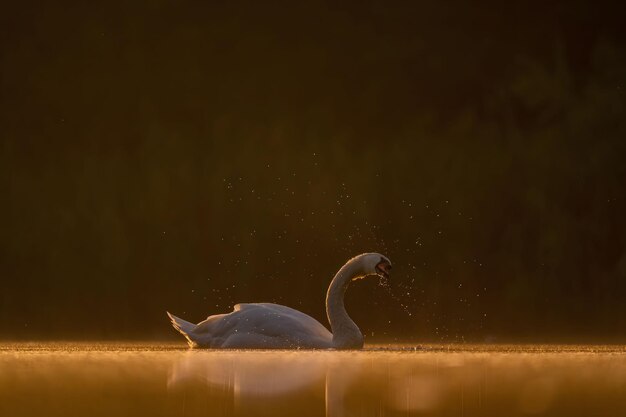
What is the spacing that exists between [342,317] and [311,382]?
5.90 metres

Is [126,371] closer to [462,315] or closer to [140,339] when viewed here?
[140,339]

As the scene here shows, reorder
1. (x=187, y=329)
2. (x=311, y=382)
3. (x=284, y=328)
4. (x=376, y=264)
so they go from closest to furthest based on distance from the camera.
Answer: (x=311, y=382), (x=284, y=328), (x=376, y=264), (x=187, y=329)

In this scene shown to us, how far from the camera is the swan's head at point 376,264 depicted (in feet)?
63.2

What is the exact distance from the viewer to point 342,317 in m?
19.0

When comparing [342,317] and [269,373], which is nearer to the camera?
[269,373]

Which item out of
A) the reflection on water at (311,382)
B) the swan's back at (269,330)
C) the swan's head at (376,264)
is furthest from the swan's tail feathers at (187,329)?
the swan's head at (376,264)

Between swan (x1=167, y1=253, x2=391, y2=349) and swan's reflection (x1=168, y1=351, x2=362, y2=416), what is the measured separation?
57 cm

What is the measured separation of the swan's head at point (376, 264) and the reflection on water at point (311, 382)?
1298 millimetres

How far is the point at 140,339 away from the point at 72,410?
36.9 feet

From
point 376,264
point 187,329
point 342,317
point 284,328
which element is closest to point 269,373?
point 284,328

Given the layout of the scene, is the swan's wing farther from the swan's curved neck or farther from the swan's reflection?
the swan's reflection

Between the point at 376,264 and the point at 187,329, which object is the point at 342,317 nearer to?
the point at 376,264

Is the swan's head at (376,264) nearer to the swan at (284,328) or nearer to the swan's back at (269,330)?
the swan at (284,328)

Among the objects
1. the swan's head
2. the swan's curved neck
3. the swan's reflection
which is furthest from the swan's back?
the swan's head
